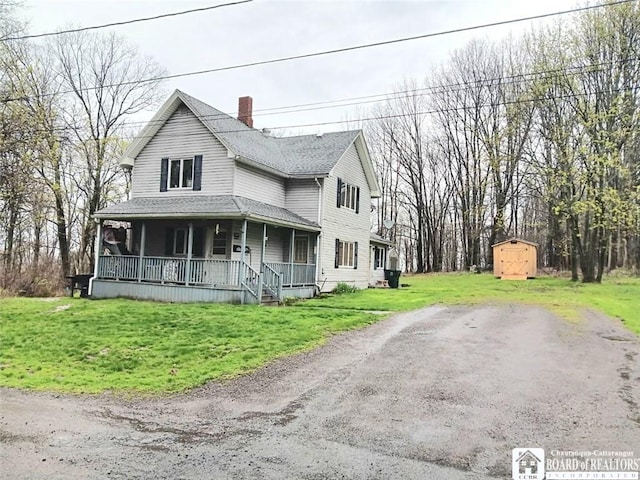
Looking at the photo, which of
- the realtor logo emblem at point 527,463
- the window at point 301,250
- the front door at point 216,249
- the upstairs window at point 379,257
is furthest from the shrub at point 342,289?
the realtor logo emblem at point 527,463

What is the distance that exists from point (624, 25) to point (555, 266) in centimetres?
2287

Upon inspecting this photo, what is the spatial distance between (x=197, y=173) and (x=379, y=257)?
17.4 m

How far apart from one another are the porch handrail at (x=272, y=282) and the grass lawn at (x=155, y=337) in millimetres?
920

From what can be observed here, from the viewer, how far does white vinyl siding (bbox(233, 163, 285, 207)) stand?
19.2 m

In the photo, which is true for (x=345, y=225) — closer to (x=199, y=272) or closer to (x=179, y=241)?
(x=179, y=241)

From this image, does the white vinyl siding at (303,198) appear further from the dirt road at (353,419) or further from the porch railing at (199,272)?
the dirt road at (353,419)

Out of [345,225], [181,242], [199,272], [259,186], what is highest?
[259,186]

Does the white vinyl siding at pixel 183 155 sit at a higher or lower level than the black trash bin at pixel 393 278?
higher

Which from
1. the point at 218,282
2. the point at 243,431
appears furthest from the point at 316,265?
the point at 243,431

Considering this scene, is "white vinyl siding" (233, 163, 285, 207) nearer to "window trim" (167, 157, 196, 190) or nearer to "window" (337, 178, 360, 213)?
"window trim" (167, 157, 196, 190)

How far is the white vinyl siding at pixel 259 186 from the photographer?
19219mm

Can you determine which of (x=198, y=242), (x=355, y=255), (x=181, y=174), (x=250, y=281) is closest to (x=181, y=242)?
(x=198, y=242)

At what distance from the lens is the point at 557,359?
29.4 ft

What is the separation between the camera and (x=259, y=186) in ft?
67.1
